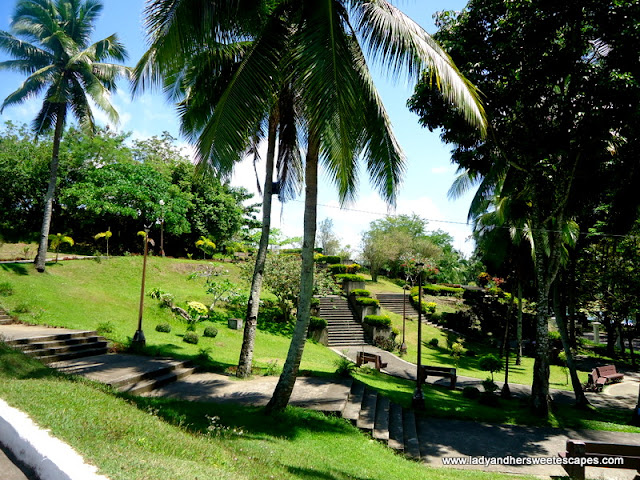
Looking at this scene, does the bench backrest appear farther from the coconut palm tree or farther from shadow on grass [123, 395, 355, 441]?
the coconut palm tree

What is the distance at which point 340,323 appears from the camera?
25.9m

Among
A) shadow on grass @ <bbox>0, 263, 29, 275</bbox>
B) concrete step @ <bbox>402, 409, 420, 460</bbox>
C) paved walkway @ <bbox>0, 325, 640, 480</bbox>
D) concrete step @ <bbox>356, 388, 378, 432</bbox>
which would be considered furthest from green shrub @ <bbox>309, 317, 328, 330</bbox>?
shadow on grass @ <bbox>0, 263, 29, 275</bbox>

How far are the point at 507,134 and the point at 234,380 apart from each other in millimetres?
11246

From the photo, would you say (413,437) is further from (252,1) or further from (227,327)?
(227,327)

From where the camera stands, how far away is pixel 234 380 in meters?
11.7

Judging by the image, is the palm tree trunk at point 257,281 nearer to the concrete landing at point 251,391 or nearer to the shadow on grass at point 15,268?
the concrete landing at point 251,391

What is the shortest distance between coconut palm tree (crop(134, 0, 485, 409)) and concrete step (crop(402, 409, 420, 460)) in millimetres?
3086

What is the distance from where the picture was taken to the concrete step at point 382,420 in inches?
347

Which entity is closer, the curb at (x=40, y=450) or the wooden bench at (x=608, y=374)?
the curb at (x=40, y=450)

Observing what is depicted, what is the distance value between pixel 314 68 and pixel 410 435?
8669 millimetres

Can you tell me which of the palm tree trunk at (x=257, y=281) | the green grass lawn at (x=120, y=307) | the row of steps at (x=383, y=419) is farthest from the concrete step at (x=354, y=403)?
the palm tree trunk at (x=257, y=281)

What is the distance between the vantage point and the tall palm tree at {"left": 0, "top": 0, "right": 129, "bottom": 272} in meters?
17.2

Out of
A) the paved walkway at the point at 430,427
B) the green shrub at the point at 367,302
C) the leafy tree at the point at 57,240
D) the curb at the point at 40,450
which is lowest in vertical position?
the paved walkway at the point at 430,427

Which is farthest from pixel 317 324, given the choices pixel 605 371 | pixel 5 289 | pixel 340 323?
pixel 5 289
